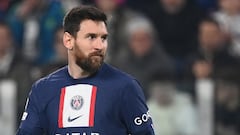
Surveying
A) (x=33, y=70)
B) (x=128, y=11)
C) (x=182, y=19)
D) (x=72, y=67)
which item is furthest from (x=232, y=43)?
(x=72, y=67)

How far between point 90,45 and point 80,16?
0.17 meters

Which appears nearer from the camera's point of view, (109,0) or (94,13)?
(94,13)

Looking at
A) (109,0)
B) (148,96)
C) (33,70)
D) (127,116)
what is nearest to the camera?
(127,116)

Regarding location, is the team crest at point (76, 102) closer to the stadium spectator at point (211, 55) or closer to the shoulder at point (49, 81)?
the shoulder at point (49, 81)

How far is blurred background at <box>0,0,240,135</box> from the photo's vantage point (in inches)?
299

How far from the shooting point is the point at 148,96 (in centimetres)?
764

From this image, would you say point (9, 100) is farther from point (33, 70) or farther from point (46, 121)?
point (46, 121)

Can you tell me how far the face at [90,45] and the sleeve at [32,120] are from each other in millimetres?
334

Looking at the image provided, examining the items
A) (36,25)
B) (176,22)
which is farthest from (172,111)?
(36,25)

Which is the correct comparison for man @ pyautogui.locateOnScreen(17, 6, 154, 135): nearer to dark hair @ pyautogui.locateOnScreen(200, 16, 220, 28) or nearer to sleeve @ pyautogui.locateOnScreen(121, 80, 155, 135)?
sleeve @ pyautogui.locateOnScreen(121, 80, 155, 135)

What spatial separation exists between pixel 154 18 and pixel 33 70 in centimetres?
158

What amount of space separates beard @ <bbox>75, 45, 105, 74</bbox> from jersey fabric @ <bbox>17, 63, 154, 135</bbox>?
3.5 inches

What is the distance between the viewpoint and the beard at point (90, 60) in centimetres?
439

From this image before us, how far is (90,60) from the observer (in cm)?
441
